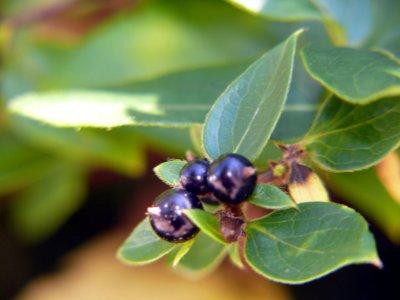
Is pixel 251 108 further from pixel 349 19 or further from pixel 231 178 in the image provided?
pixel 349 19

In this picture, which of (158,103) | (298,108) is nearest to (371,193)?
(298,108)

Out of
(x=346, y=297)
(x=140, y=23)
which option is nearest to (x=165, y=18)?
(x=140, y=23)

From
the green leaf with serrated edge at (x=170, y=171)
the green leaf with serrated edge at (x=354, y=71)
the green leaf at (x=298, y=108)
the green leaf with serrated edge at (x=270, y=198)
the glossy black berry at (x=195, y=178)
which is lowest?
the green leaf at (x=298, y=108)

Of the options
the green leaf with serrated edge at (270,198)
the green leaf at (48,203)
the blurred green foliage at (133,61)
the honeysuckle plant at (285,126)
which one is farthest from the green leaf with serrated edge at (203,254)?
the green leaf at (48,203)

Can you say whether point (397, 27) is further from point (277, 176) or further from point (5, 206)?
point (5, 206)

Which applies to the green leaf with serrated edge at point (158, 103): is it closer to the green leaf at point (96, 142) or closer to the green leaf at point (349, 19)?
the green leaf at point (349, 19)

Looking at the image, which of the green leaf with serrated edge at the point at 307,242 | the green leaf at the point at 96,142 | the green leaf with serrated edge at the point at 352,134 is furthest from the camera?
the green leaf at the point at 96,142

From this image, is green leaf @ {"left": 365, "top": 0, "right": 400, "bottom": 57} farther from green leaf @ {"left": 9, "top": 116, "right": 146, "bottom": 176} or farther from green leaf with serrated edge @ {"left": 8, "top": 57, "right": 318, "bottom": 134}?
green leaf @ {"left": 9, "top": 116, "right": 146, "bottom": 176}
